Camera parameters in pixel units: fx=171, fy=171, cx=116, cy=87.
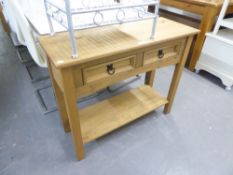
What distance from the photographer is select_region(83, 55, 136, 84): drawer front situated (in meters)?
0.83

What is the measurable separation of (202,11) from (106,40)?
4.61ft

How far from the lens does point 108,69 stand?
883 mm

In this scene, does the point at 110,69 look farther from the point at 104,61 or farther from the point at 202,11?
the point at 202,11

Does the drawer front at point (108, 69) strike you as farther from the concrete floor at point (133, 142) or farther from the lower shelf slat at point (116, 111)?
the concrete floor at point (133, 142)

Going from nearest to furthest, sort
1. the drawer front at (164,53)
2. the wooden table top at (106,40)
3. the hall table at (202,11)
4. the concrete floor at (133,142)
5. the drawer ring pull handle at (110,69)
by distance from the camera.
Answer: the wooden table top at (106,40) < the drawer ring pull handle at (110,69) < the drawer front at (164,53) < the concrete floor at (133,142) < the hall table at (202,11)

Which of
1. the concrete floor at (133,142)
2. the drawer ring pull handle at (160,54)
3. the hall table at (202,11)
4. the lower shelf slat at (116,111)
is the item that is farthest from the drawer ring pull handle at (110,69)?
the hall table at (202,11)

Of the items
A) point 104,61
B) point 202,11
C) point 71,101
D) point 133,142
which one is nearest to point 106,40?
point 104,61

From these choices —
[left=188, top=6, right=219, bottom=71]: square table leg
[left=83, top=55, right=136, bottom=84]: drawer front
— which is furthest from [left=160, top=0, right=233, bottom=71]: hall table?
[left=83, top=55, right=136, bottom=84]: drawer front

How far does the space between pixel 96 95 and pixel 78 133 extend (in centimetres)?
74

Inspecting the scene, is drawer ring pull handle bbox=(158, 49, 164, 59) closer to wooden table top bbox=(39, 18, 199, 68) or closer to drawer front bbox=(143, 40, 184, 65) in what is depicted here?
drawer front bbox=(143, 40, 184, 65)

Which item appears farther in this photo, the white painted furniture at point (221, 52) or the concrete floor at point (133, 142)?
the white painted furniture at point (221, 52)

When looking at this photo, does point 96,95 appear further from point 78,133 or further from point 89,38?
point 89,38

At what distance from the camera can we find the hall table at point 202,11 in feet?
5.52

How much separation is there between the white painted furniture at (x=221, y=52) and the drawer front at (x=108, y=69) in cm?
128
